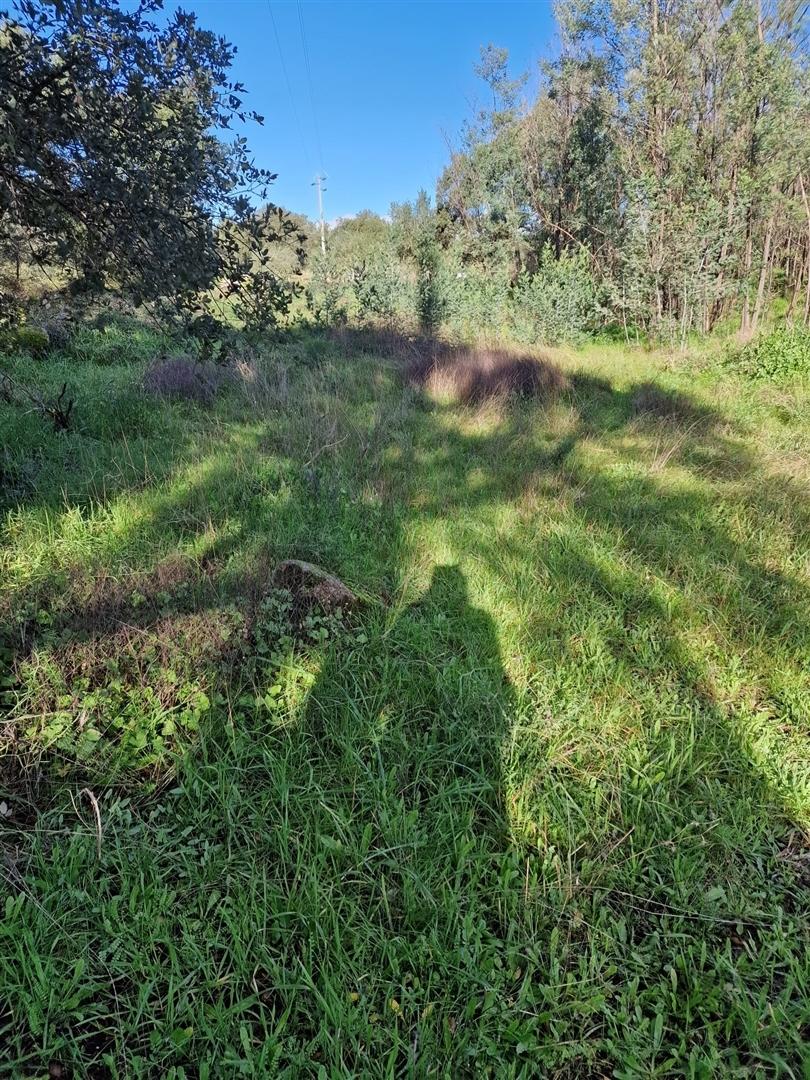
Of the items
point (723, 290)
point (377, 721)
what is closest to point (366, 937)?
point (377, 721)

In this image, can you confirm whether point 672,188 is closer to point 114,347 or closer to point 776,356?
point 776,356

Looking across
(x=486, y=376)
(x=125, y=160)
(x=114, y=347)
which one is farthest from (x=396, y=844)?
(x=114, y=347)

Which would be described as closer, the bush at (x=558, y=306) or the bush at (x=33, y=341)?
the bush at (x=33, y=341)

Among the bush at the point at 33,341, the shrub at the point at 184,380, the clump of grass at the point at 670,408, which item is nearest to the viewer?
the clump of grass at the point at 670,408

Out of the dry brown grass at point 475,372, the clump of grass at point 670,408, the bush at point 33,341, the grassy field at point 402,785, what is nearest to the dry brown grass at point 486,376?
the dry brown grass at point 475,372

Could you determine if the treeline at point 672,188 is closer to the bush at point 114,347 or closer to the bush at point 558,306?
the bush at point 558,306

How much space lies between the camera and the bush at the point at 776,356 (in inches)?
265

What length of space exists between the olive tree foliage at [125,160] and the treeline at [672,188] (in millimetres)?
8681

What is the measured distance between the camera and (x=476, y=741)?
6.60ft

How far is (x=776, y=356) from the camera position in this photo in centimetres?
703

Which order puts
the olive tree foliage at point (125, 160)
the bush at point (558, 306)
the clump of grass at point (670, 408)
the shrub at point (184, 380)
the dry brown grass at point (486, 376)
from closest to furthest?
the olive tree foliage at point (125, 160), the clump of grass at point (670, 408), the shrub at point (184, 380), the dry brown grass at point (486, 376), the bush at point (558, 306)

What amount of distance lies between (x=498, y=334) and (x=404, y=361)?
10.4 ft

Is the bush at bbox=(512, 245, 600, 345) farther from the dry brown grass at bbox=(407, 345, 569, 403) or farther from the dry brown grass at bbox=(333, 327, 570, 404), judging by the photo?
the dry brown grass at bbox=(407, 345, 569, 403)

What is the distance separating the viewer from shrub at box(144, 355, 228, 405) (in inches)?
239
